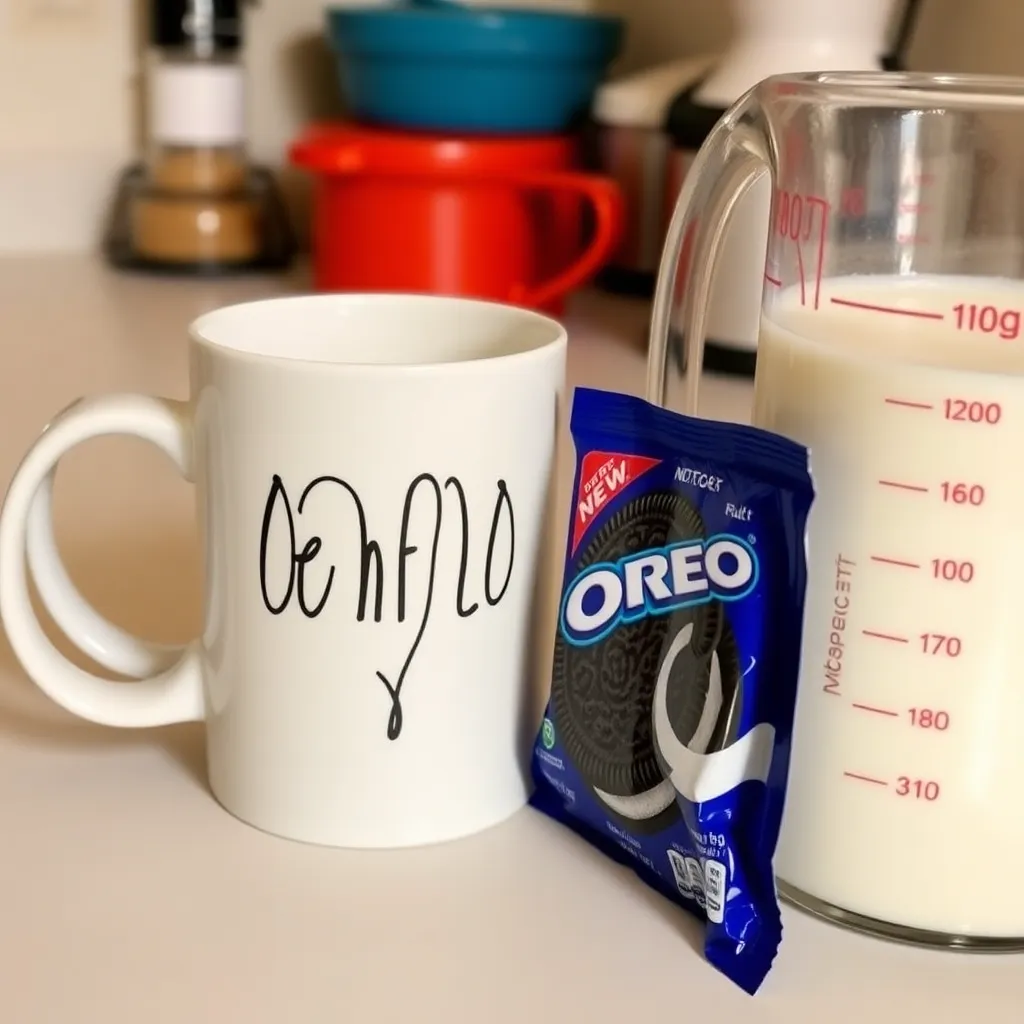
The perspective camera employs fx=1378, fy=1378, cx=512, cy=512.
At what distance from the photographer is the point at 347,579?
0.39 meters

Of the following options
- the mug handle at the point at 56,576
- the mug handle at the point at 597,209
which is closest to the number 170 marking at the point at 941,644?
the mug handle at the point at 56,576

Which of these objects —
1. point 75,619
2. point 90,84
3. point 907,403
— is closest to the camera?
point 907,403

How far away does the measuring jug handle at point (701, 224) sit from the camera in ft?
1.33

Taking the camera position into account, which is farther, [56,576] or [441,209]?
[441,209]

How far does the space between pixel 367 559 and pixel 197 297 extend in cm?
87

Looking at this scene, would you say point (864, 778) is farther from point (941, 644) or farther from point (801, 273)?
point (801, 273)

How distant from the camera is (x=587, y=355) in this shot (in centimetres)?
102

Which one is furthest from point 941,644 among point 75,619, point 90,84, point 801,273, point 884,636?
point 90,84

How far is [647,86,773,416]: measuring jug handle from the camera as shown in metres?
0.40

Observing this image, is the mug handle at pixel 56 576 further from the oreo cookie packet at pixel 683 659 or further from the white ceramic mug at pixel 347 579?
the oreo cookie packet at pixel 683 659

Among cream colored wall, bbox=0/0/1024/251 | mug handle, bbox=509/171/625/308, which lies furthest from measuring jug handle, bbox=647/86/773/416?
cream colored wall, bbox=0/0/1024/251

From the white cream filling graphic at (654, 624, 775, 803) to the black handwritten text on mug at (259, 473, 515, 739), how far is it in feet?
0.21

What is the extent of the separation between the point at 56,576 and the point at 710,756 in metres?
0.22

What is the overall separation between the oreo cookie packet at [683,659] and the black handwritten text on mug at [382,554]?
0.04m
